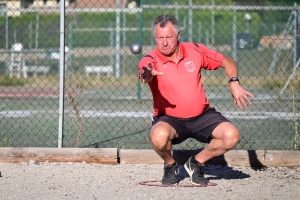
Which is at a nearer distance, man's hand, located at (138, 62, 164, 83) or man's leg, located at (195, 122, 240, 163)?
man's hand, located at (138, 62, 164, 83)

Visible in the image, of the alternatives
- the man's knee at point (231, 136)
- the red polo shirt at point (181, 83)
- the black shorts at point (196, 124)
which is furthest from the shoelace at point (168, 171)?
the man's knee at point (231, 136)

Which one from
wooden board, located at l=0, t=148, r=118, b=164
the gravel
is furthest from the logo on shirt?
wooden board, located at l=0, t=148, r=118, b=164

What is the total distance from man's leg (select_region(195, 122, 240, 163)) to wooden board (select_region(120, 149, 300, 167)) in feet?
3.48

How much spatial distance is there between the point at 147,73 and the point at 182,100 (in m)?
0.58

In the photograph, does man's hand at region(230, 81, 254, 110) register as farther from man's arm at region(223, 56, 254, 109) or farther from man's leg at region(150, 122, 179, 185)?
man's leg at region(150, 122, 179, 185)

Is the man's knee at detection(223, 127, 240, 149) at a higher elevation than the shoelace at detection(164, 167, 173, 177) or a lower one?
higher

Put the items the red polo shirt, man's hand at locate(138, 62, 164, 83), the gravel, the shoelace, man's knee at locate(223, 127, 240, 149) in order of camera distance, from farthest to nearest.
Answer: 1. the shoelace
2. the red polo shirt
3. man's knee at locate(223, 127, 240, 149)
4. the gravel
5. man's hand at locate(138, 62, 164, 83)

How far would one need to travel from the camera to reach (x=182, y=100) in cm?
590

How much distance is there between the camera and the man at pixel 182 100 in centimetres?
583

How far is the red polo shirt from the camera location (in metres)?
5.87

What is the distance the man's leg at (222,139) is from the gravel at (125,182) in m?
0.34

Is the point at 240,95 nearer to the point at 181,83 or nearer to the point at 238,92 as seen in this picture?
the point at 238,92

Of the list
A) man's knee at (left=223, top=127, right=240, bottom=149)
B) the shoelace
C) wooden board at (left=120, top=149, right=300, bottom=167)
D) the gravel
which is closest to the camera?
the gravel

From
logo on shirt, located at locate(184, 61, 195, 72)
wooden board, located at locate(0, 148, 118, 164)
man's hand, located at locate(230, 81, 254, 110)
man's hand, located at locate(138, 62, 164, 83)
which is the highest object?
logo on shirt, located at locate(184, 61, 195, 72)
